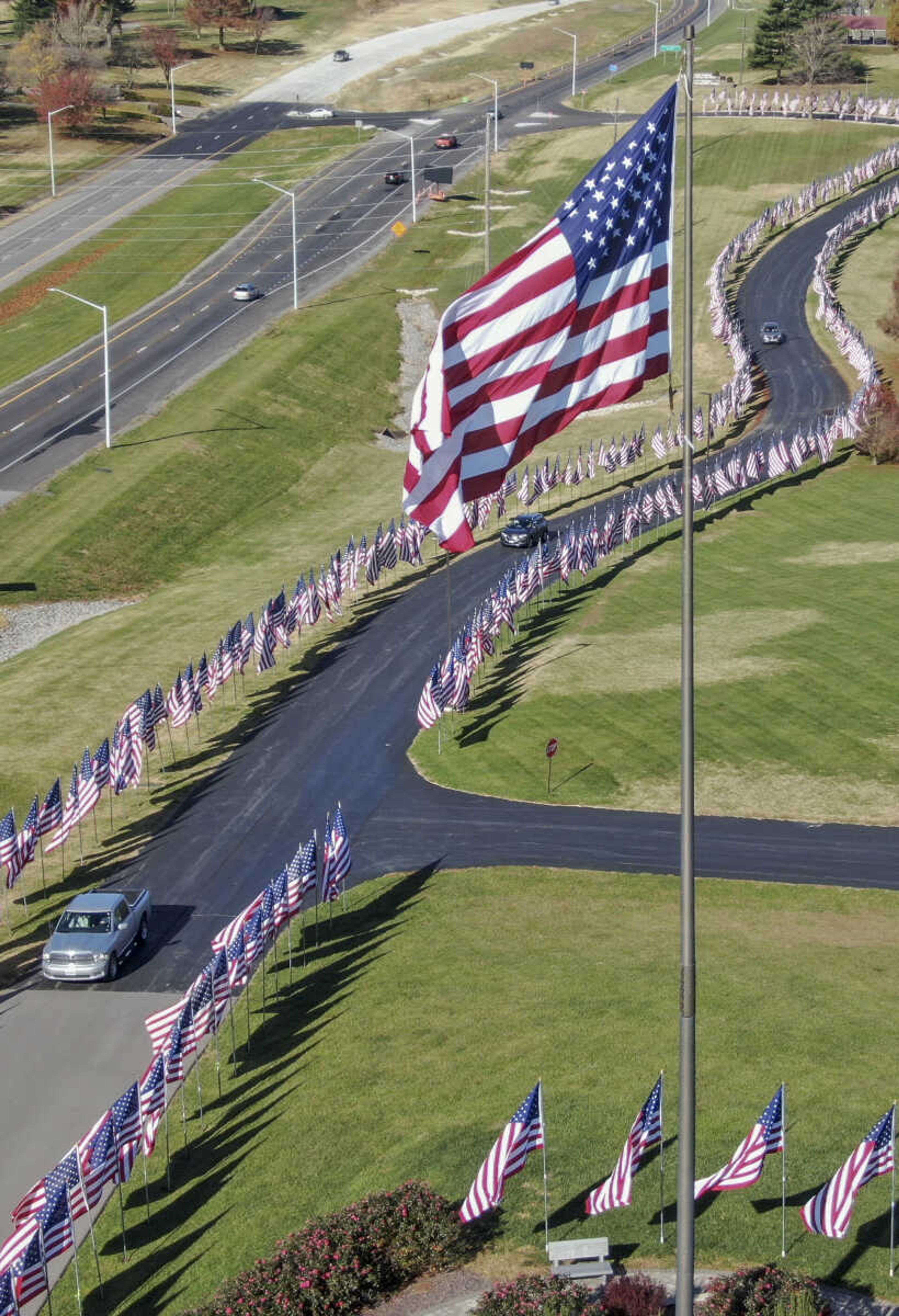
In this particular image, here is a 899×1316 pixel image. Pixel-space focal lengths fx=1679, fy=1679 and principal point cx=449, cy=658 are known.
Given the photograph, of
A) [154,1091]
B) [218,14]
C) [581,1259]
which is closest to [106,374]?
[154,1091]

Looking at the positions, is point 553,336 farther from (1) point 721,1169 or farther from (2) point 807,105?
(2) point 807,105

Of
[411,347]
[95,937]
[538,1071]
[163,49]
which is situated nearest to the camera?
[538,1071]

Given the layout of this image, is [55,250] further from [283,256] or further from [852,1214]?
[852,1214]

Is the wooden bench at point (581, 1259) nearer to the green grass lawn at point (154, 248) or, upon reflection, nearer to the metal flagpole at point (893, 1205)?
the metal flagpole at point (893, 1205)

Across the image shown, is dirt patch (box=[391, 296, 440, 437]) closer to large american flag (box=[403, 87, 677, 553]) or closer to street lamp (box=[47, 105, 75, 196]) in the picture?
street lamp (box=[47, 105, 75, 196])

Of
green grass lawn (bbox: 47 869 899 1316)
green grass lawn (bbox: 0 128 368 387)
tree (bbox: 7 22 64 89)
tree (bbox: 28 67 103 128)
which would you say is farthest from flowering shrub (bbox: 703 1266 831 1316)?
tree (bbox: 7 22 64 89)

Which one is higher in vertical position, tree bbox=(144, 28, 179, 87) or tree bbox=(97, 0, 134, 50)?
tree bbox=(97, 0, 134, 50)

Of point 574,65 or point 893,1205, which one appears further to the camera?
point 574,65
